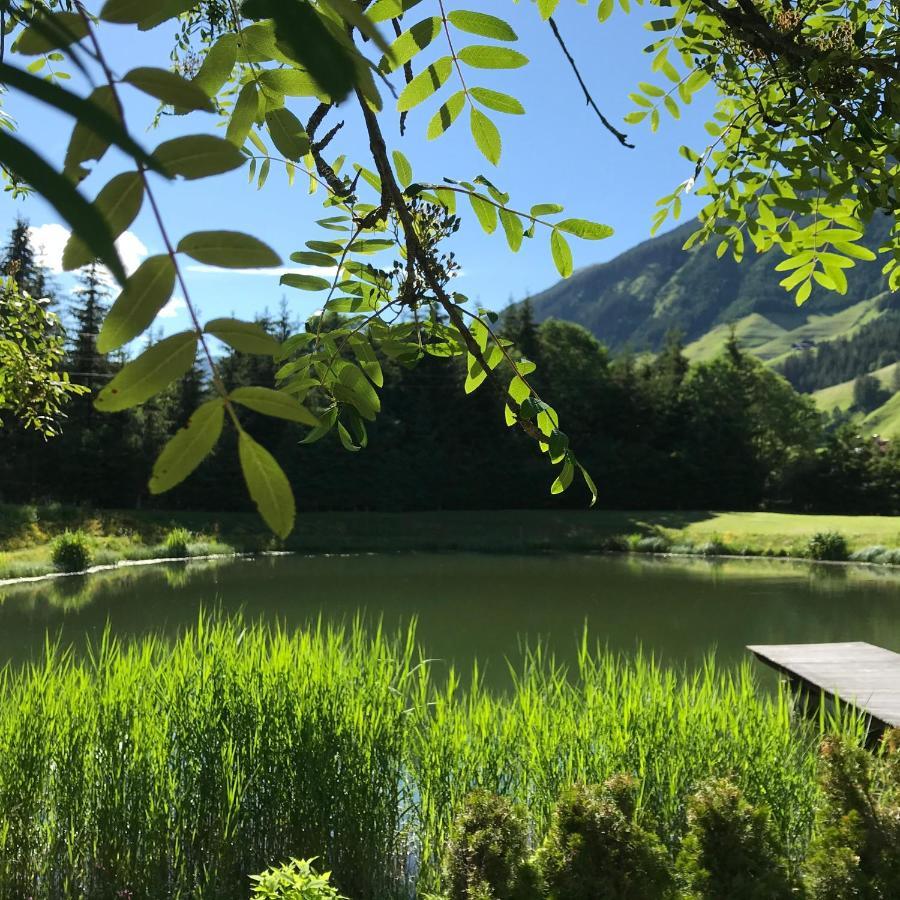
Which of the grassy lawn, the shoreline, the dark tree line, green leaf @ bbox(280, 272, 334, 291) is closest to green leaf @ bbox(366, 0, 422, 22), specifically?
green leaf @ bbox(280, 272, 334, 291)

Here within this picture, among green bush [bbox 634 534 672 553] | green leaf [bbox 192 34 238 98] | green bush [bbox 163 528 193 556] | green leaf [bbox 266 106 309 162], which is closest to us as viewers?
green leaf [bbox 192 34 238 98]

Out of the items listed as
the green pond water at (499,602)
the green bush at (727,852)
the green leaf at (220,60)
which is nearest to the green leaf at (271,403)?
the green leaf at (220,60)

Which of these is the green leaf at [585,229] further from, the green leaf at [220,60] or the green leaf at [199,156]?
the green leaf at [199,156]

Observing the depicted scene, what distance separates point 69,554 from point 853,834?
1485 centimetres

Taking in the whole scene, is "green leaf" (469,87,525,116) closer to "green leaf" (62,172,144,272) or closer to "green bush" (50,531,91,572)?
"green leaf" (62,172,144,272)

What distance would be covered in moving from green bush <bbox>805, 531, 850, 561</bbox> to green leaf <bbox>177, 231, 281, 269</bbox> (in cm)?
1983

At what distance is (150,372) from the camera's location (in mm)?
440

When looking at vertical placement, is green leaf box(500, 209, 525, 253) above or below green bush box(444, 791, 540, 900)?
above

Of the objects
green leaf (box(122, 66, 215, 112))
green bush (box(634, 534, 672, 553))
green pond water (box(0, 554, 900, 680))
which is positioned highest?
green leaf (box(122, 66, 215, 112))

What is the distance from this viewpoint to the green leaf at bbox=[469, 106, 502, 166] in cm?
93

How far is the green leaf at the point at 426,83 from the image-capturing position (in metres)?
0.89

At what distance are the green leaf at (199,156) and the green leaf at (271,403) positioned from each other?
11cm

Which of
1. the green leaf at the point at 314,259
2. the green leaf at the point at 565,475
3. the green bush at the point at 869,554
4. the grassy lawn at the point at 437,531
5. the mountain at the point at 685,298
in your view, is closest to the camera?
the green leaf at the point at 565,475

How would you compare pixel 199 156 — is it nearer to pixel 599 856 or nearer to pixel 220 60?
pixel 220 60
